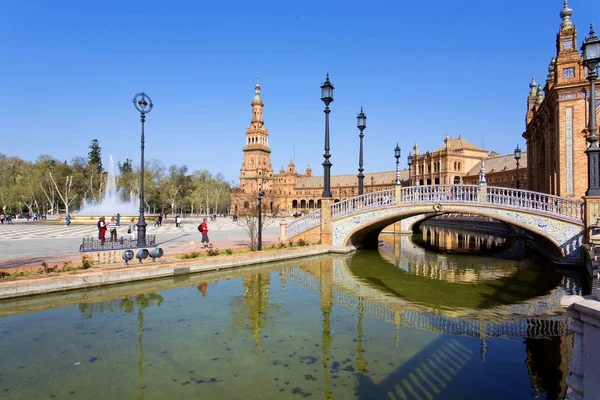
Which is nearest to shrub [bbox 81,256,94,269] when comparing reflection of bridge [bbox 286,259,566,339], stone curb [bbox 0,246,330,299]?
stone curb [bbox 0,246,330,299]

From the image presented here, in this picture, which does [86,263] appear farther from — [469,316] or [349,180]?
[349,180]

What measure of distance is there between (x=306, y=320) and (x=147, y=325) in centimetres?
377

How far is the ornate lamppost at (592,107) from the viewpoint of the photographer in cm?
1133

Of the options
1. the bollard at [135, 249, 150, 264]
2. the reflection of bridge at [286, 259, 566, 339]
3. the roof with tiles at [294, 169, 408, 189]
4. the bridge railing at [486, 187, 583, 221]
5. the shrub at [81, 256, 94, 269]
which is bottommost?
the reflection of bridge at [286, 259, 566, 339]

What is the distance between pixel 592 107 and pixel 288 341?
536 inches

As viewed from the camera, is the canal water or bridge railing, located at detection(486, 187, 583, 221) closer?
the canal water

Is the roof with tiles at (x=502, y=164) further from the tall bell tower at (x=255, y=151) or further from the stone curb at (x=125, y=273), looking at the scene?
the stone curb at (x=125, y=273)

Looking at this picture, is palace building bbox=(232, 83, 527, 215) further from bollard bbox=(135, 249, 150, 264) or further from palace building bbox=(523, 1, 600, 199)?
bollard bbox=(135, 249, 150, 264)

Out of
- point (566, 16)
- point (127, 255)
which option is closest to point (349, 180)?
point (566, 16)

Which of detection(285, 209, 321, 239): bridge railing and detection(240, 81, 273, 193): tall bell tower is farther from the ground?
detection(240, 81, 273, 193): tall bell tower

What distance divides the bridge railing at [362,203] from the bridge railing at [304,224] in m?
0.94

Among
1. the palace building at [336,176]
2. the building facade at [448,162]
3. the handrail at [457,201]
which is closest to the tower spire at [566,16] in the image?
the handrail at [457,201]

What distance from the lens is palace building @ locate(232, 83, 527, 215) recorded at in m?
86.2

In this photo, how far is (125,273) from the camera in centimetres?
1248
